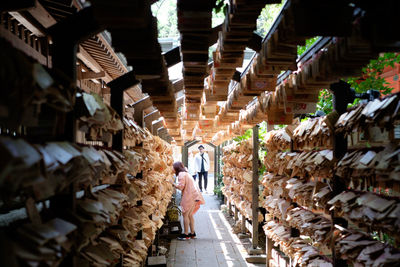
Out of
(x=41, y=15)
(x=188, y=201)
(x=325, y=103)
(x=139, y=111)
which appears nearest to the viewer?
(x=41, y=15)

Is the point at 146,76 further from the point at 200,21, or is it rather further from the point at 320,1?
the point at 320,1

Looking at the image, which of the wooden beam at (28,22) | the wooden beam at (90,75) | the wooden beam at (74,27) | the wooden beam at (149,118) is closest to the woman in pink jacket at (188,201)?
the wooden beam at (149,118)

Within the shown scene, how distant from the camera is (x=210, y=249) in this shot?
307 inches

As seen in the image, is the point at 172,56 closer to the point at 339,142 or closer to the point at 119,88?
the point at 119,88

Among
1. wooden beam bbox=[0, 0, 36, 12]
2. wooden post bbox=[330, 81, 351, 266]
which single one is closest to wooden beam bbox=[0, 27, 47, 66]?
wooden beam bbox=[0, 0, 36, 12]

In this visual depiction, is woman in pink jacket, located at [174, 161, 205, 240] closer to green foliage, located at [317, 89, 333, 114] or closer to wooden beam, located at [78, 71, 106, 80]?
green foliage, located at [317, 89, 333, 114]

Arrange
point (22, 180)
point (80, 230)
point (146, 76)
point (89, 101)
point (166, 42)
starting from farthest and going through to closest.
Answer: point (166, 42), point (146, 76), point (89, 101), point (80, 230), point (22, 180)

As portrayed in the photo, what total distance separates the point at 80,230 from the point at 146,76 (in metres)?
1.31

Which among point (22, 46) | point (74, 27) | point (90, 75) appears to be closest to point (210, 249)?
point (90, 75)

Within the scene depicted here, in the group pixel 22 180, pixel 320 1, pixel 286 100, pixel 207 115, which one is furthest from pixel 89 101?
pixel 207 115

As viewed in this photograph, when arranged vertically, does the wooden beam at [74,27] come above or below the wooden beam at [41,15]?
below

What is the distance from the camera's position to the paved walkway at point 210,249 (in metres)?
6.85

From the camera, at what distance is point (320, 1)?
1712 millimetres

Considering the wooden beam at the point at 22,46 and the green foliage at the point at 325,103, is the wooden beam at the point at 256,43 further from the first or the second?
the green foliage at the point at 325,103
